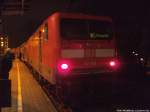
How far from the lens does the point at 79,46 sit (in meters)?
11.7

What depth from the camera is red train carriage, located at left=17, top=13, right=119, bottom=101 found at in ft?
37.3

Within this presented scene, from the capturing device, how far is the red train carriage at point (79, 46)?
1137 centimetres

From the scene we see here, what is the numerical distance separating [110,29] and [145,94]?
101 inches

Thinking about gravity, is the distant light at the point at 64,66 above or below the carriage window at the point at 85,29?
below

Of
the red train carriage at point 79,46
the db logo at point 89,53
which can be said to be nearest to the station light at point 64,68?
the red train carriage at point 79,46

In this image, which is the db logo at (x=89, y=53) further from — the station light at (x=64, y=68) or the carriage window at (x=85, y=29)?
the station light at (x=64, y=68)

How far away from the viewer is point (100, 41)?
12.2 metres

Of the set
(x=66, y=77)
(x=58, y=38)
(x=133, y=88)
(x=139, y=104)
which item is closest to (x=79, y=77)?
(x=66, y=77)

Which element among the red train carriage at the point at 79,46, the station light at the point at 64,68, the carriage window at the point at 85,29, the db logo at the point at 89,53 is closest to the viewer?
the station light at the point at 64,68

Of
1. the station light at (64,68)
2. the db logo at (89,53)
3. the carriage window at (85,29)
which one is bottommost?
the station light at (64,68)

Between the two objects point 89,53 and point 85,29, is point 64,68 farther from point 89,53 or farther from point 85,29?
point 85,29

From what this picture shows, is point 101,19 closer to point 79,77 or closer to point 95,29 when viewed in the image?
point 95,29

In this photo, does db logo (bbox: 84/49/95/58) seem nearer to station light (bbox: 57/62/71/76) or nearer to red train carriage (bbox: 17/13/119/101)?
red train carriage (bbox: 17/13/119/101)

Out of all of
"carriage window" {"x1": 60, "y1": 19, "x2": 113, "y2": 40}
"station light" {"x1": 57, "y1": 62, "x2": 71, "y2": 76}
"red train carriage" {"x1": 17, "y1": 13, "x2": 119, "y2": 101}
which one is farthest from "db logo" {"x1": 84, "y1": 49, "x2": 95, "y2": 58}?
"station light" {"x1": 57, "y1": 62, "x2": 71, "y2": 76}
